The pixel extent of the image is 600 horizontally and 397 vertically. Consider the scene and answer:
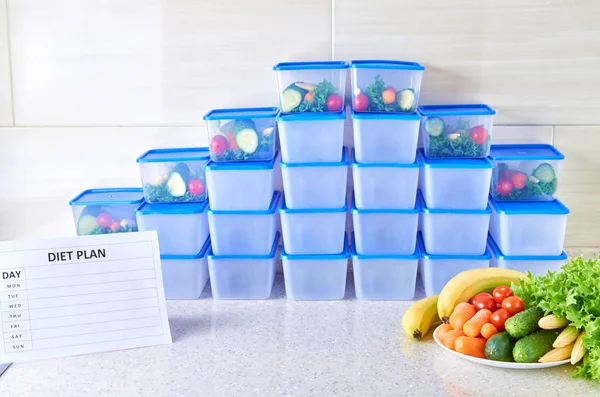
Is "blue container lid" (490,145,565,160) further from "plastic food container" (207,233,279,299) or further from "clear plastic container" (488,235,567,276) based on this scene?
"plastic food container" (207,233,279,299)

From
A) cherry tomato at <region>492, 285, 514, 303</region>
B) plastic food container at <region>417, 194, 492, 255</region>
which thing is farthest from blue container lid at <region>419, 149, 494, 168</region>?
cherry tomato at <region>492, 285, 514, 303</region>

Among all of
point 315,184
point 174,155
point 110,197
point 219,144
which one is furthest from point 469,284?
point 110,197

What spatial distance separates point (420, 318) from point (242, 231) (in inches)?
18.1

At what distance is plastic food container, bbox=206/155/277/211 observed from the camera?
5.53 feet

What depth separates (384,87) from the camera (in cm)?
169

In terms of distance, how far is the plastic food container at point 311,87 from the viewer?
66.3 inches

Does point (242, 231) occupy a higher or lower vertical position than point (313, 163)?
lower

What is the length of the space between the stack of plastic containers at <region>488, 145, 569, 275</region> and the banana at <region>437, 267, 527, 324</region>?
127mm

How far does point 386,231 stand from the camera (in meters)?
1.72

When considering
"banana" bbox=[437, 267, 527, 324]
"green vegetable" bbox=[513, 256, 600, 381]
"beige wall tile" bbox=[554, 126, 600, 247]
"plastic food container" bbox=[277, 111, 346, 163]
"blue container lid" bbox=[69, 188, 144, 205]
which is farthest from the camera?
"beige wall tile" bbox=[554, 126, 600, 247]

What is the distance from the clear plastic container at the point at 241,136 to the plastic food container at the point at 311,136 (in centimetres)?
4

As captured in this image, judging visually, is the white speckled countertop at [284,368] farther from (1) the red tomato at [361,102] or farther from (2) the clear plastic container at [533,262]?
(1) the red tomato at [361,102]

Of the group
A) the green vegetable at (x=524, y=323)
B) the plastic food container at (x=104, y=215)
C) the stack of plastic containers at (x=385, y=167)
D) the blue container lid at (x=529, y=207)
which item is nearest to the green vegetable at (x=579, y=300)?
the green vegetable at (x=524, y=323)

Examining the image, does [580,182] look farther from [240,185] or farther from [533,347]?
[240,185]
